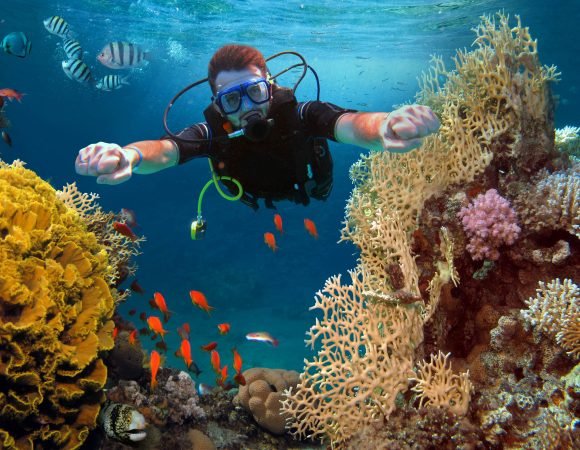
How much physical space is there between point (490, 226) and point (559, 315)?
0.96 metres

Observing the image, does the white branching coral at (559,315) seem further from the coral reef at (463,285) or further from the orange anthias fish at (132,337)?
the orange anthias fish at (132,337)

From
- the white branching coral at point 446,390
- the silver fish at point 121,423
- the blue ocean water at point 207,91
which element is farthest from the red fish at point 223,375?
the blue ocean water at point 207,91

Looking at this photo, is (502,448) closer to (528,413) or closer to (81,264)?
(528,413)

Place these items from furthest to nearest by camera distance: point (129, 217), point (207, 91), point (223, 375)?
point (207, 91) → point (129, 217) → point (223, 375)

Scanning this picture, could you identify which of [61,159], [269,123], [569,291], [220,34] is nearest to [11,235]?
[269,123]

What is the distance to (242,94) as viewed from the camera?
3707mm

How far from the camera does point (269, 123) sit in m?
3.74

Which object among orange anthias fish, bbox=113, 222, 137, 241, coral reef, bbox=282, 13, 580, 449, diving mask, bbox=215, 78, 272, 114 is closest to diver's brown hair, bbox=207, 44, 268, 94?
diving mask, bbox=215, 78, 272, 114

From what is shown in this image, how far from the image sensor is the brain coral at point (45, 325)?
296 cm

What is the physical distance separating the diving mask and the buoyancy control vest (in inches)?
5.8

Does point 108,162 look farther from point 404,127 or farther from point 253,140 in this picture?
point 253,140

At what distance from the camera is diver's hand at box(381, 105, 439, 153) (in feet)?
6.12

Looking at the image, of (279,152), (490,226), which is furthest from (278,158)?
(490,226)

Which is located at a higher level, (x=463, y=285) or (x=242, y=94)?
(x=242, y=94)
